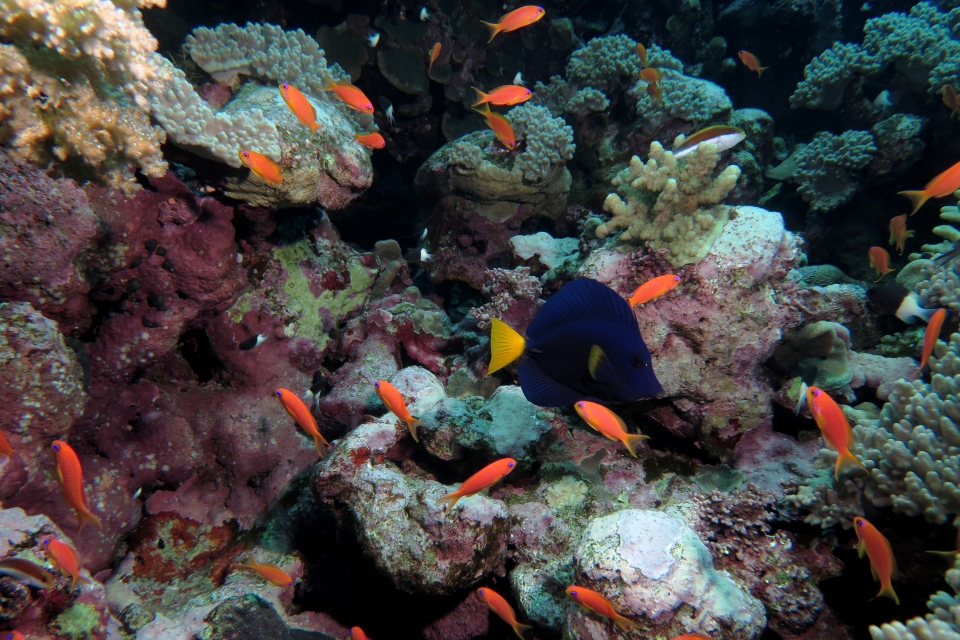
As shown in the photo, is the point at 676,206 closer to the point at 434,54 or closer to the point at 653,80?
the point at 653,80

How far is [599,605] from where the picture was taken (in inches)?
76.2

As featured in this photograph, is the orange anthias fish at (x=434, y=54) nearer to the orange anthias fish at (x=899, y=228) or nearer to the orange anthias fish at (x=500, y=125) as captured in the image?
the orange anthias fish at (x=500, y=125)

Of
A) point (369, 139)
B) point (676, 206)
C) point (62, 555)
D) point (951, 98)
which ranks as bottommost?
point (62, 555)

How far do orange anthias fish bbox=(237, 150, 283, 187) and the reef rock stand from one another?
10.0 ft

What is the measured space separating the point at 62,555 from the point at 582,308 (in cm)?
286

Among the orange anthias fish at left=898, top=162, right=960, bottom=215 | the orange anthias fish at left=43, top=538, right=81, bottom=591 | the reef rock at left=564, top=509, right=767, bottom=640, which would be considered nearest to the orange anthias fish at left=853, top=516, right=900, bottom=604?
the reef rock at left=564, top=509, right=767, bottom=640

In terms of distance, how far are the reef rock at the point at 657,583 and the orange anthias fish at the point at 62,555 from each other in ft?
8.29

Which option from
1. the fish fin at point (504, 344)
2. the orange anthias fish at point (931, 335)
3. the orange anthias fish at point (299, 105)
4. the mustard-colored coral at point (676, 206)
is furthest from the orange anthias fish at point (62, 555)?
the orange anthias fish at point (931, 335)

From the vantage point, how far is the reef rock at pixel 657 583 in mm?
1982

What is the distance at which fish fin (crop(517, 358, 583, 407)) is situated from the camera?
2043mm

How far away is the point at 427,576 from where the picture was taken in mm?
2668

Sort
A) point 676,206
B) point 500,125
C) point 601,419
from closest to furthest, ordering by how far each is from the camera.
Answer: point 601,419 < point 676,206 < point 500,125

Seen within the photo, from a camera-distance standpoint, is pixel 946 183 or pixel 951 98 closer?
pixel 946 183

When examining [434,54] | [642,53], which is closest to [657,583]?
[434,54]
